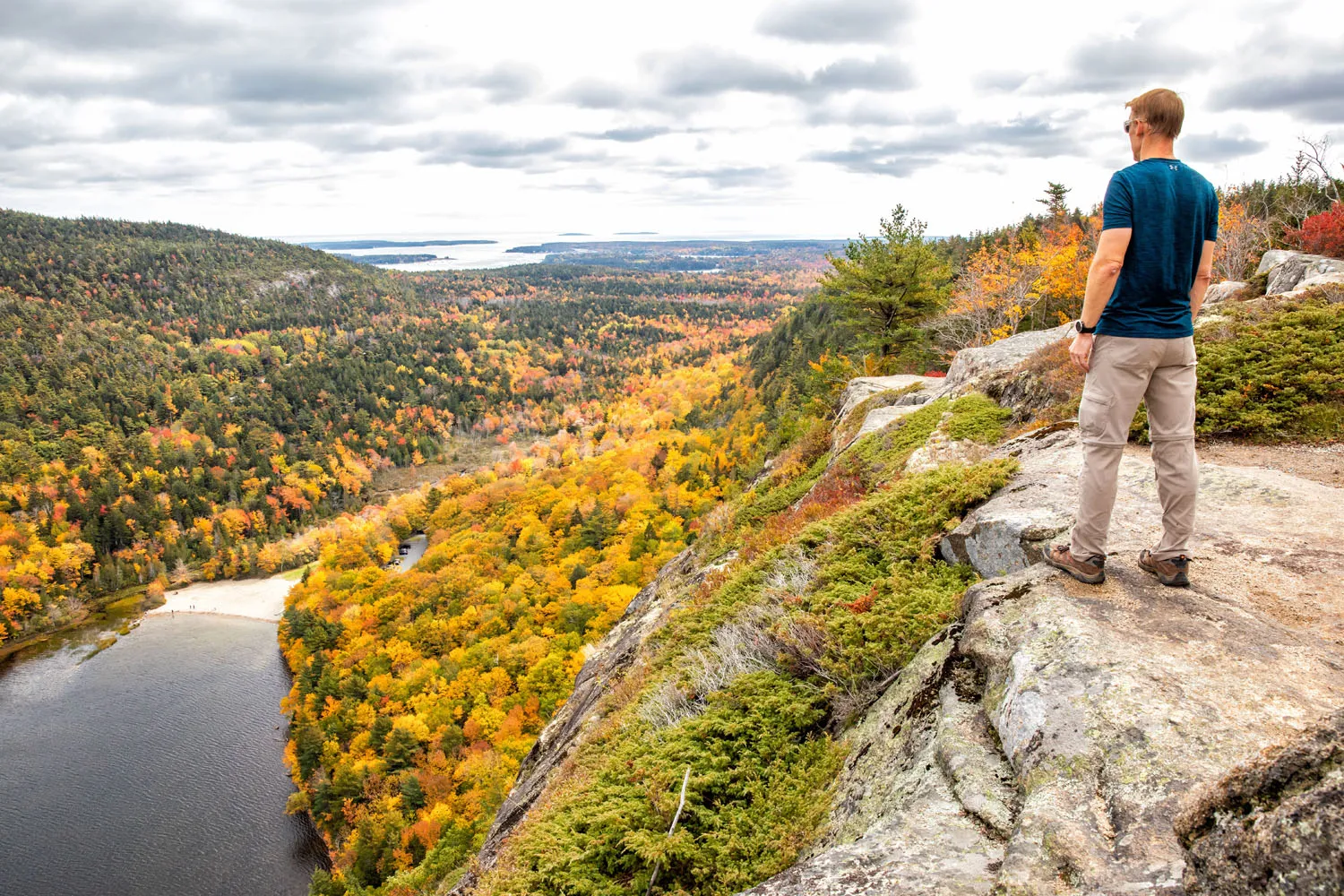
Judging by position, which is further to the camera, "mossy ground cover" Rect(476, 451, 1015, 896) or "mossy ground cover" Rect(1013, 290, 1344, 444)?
"mossy ground cover" Rect(1013, 290, 1344, 444)

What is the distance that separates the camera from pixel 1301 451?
8.14 m

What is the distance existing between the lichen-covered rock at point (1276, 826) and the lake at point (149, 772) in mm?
55389

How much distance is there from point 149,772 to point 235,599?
44151mm

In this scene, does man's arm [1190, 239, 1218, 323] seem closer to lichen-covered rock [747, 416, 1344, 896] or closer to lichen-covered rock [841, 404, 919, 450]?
lichen-covered rock [747, 416, 1344, 896]

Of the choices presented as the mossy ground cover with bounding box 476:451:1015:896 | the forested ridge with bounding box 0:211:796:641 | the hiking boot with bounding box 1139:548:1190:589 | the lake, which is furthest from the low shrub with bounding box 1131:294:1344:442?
the forested ridge with bounding box 0:211:796:641

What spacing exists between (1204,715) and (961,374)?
16725 millimetres

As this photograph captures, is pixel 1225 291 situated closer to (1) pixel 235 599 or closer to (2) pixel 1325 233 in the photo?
(2) pixel 1325 233

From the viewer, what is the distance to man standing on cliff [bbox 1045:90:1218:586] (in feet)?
14.2

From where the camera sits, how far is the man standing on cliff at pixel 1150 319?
432cm

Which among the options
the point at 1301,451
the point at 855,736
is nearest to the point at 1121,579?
the point at 855,736

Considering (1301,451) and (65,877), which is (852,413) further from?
(65,877)

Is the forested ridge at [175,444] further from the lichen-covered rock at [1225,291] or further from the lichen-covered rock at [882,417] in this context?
the lichen-covered rock at [1225,291]

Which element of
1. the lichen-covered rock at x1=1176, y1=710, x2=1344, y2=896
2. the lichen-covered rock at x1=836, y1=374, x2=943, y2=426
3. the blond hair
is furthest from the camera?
the lichen-covered rock at x1=836, y1=374, x2=943, y2=426

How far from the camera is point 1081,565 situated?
505cm
